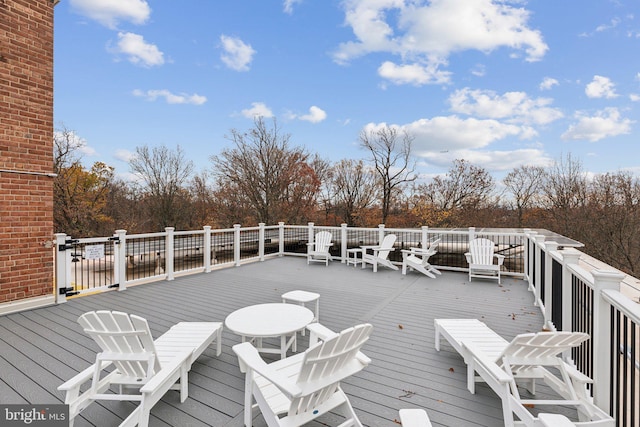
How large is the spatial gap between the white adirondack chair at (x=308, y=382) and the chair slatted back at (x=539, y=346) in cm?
111

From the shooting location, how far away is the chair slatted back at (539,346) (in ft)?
6.97

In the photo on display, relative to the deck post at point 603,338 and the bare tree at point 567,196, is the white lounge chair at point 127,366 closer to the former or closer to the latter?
the deck post at point 603,338

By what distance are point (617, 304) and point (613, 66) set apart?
51.5 feet

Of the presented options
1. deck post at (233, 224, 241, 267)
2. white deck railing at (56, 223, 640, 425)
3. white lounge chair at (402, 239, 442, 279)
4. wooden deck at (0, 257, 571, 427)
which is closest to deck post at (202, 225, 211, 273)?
white deck railing at (56, 223, 640, 425)

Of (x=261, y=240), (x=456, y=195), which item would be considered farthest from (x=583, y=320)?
(x=456, y=195)

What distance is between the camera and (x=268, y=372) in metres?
1.86

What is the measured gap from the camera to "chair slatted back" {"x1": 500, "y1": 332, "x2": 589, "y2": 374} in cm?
212

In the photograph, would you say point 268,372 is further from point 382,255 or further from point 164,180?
point 164,180

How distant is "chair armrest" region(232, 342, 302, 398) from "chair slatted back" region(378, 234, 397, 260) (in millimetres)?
6064

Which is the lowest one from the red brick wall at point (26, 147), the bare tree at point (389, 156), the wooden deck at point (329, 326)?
the wooden deck at point (329, 326)

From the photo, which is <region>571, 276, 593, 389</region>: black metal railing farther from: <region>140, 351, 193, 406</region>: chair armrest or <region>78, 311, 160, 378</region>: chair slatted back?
<region>78, 311, 160, 378</region>: chair slatted back

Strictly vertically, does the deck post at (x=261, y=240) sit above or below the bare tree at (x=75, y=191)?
below

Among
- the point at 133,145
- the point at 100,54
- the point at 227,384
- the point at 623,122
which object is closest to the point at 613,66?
the point at 623,122

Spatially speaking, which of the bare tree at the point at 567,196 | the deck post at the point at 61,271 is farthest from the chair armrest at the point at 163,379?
the bare tree at the point at 567,196
